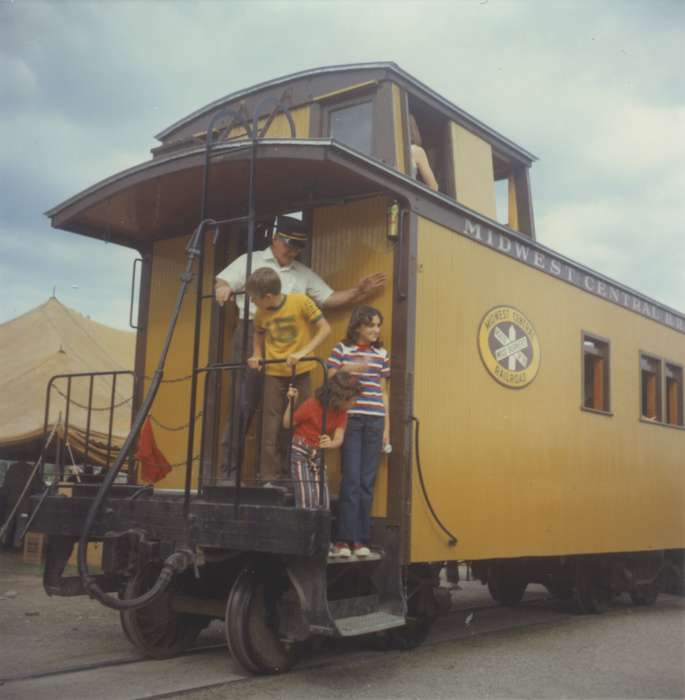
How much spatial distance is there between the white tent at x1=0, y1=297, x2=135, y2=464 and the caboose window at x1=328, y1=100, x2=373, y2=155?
6.89 m

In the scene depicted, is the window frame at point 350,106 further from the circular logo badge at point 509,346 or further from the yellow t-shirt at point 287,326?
the circular logo badge at point 509,346

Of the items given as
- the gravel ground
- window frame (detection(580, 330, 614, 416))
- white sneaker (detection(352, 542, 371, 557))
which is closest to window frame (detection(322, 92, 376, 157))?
white sneaker (detection(352, 542, 371, 557))

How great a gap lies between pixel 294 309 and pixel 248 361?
67 cm

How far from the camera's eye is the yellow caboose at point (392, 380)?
5.84m

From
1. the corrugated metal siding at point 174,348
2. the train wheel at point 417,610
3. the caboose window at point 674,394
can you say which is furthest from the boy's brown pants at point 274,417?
the caboose window at point 674,394

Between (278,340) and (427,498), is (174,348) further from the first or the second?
(427,498)

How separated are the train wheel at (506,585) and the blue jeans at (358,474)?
161 inches

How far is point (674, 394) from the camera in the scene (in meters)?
10.9

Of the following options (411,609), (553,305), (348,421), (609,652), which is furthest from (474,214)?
(609,652)

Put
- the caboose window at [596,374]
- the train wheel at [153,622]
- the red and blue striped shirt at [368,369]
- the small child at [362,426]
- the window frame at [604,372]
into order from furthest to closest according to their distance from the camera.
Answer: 1. the caboose window at [596,374]
2. the window frame at [604,372]
3. the train wheel at [153,622]
4. the red and blue striped shirt at [368,369]
5. the small child at [362,426]

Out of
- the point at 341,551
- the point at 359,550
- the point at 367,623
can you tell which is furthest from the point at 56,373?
the point at 367,623

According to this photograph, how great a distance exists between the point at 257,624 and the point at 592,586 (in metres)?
5.07

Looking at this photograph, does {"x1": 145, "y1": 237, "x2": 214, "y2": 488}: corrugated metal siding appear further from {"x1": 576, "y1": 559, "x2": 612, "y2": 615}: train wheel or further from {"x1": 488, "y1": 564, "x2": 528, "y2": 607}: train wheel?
{"x1": 576, "y1": 559, "x2": 612, "y2": 615}: train wheel

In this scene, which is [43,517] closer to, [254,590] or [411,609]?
[254,590]
